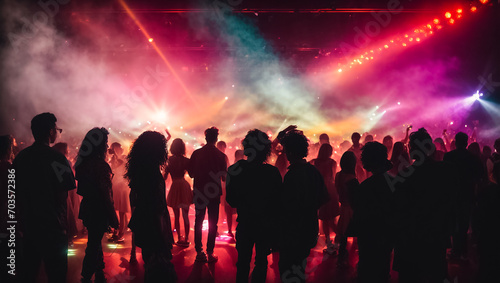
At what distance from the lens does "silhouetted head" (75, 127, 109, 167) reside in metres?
3.62

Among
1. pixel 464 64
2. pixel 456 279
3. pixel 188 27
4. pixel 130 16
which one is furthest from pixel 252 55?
pixel 456 279

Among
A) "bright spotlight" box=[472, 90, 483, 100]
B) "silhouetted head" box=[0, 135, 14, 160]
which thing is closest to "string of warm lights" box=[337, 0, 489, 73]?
"bright spotlight" box=[472, 90, 483, 100]

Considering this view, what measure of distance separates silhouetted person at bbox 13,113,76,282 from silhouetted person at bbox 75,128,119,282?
0.64m

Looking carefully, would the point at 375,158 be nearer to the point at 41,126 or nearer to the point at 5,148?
the point at 41,126

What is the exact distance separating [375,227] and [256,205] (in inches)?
43.3

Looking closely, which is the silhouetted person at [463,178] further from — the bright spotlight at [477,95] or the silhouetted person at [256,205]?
the bright spotlight at [477,95]

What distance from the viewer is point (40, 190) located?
9.30ft

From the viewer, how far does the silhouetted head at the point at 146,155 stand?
308 centimetres

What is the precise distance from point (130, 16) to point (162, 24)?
100cm

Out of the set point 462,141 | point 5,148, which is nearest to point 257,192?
point 5,148

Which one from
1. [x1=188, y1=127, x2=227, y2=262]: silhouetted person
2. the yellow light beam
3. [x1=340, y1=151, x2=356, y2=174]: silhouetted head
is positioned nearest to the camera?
[x1=340, y1=151, x2=356, y2=174]: silhouetted head

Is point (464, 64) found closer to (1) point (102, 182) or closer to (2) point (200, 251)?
(2) point (200, 251)

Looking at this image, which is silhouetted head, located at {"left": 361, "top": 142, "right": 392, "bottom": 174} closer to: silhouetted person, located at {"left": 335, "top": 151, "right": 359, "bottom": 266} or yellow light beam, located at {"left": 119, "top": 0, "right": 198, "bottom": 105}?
silhouetted person, located at {"left": 335, "top": 151, "right": 359, "bottom": 266}

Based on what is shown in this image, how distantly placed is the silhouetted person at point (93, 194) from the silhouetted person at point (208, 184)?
5.01 ft
